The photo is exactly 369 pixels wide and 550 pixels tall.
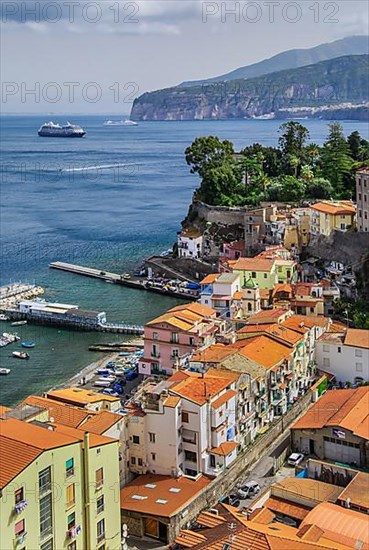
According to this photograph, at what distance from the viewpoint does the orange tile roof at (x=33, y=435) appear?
905 cm

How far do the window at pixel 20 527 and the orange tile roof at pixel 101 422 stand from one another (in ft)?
11.0

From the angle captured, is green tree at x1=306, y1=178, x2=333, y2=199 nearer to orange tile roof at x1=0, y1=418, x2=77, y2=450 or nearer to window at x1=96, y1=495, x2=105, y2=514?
window at x1=96, y1=495, x2=105, y2=514

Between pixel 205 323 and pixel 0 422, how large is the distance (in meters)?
10.1

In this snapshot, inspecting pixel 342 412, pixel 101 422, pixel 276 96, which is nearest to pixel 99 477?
pixel 101 422

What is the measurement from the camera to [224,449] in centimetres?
1369

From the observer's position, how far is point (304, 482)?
12844 mm

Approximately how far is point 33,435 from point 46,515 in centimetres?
93

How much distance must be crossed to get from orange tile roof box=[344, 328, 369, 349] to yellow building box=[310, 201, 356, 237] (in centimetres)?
761

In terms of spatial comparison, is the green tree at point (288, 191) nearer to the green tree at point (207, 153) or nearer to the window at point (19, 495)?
the green tree at point (207, 153)

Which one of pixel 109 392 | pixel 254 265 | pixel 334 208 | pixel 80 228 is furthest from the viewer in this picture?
pixel 80 228

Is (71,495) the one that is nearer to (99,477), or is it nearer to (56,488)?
(56,488)

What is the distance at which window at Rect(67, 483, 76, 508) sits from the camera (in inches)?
373

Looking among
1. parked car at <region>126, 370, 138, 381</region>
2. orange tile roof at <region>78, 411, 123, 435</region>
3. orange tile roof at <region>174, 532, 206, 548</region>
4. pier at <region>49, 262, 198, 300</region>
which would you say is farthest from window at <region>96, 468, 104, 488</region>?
pier at <region>49, 262, 198, 300</region>

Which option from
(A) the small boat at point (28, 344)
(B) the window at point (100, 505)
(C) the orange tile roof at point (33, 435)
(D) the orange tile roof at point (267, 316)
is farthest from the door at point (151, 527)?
(A) the small boat at point (28, 344)
